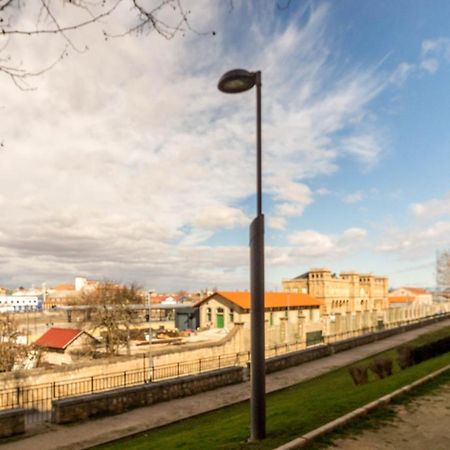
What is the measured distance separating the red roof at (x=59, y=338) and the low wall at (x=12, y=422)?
23.4 meters

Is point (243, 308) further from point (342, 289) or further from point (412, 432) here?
point (412, 432)

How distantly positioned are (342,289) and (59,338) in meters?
56.2

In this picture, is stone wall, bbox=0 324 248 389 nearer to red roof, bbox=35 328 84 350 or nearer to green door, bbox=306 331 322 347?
green door, bbox=306 331 322 347

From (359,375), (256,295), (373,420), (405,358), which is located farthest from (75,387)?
(256,295)

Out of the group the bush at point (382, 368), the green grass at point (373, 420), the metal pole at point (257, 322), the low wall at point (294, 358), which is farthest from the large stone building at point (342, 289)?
the metal pole at point (257, 322)

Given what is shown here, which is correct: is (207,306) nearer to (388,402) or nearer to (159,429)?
(159,429)

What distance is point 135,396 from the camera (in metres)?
15.7

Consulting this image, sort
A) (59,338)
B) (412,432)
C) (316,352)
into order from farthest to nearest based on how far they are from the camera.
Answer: (59,338), (316,352), (412,432)

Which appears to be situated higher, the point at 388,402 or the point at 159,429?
the point at 388,402

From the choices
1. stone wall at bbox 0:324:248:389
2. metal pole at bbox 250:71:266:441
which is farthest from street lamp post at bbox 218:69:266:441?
stone wall at bbox 0:324:248:389

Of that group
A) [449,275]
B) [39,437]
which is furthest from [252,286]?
[449,275]

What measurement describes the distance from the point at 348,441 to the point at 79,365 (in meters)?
18.6

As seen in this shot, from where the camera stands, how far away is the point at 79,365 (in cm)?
2180

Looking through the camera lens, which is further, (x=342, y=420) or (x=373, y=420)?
(x=373, y=420)
